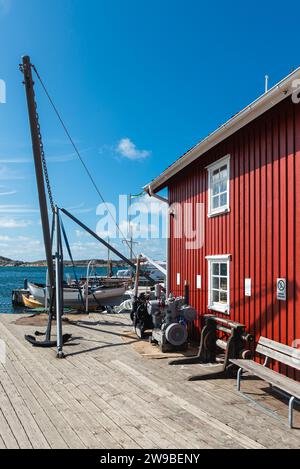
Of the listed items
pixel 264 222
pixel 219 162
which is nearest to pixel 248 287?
pixel 264 222

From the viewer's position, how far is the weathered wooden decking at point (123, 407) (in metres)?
4.49

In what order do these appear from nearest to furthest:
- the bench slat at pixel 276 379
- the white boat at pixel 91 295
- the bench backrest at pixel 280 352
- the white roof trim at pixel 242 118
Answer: the bench slat at pixel 276 379 < the bench backrest at pixel 280 352 < the white roof trim at pixel 242 118 < the white boat at pixel 91 295

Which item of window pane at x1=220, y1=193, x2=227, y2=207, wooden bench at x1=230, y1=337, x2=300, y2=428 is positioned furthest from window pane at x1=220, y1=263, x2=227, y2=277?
wooden bench at x1=230, y1=337, x2=300, y2=428

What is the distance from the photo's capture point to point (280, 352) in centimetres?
630

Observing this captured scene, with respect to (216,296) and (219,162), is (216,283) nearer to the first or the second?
(216,296)

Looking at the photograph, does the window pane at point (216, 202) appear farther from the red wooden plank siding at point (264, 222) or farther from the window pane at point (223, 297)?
the window pane at point (223, 297)

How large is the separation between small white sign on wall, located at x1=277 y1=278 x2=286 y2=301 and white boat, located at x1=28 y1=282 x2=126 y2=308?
69.1ft

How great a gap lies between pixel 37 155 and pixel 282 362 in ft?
28.9

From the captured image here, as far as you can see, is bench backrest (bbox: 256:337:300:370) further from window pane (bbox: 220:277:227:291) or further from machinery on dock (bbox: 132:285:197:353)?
machinery on dock (bbox: 132:285:197:353)

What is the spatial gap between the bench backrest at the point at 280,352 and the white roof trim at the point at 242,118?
410cm

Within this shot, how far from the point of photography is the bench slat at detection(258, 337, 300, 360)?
5773mm

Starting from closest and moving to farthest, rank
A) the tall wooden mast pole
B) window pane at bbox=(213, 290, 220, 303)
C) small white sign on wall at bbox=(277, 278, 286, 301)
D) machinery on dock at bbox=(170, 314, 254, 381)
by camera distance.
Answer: small white sign on wall at bbox=(277, 278, 286, 301) < machinery on dock at bbox=(170, 314, 254, 381) < window pane at bbox=(213, 290, 220, 303) < the tall wooden mast pole

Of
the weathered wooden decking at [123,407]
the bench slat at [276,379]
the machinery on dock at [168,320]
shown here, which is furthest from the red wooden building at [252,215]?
the weathered wooden decking at [123,407]

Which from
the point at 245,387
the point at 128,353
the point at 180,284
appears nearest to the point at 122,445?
the point at 245,387
